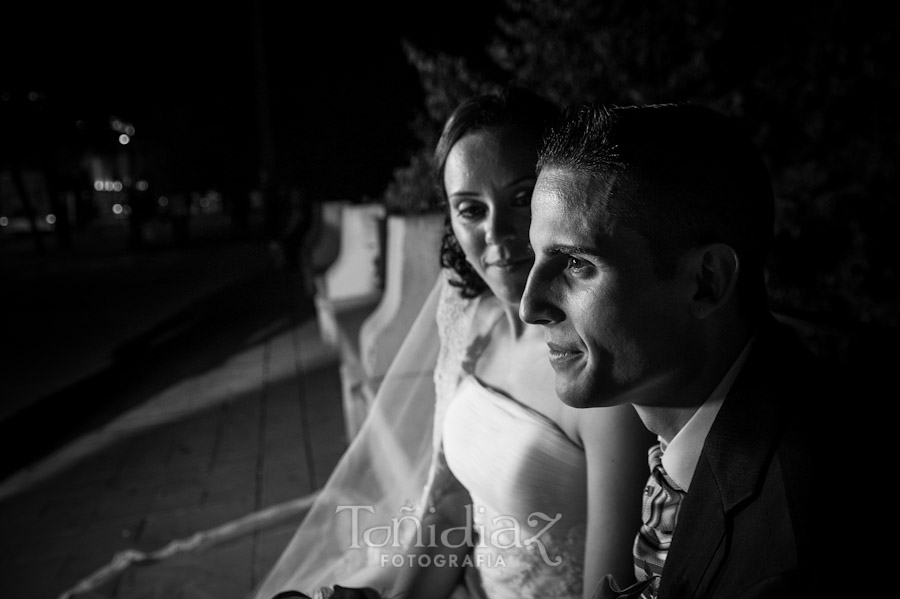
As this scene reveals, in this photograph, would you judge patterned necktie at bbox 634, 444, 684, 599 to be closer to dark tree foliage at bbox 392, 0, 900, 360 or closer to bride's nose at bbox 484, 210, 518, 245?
bride's nose at bbox 484, 210, 518, 245

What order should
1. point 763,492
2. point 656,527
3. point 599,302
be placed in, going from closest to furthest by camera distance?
point 763,492 < point 599,302 < point 656,527

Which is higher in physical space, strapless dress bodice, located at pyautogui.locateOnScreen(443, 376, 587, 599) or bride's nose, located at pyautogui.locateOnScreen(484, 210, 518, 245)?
bride's nose, located at pyautogui.locateOnScreen(484, 210, 518, 245)

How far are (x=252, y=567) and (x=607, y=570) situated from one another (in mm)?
2584

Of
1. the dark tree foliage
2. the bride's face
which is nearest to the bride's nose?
the bride's face

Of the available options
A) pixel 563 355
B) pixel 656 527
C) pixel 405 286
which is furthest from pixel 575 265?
pixel 405 286

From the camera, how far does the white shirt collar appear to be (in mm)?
1166

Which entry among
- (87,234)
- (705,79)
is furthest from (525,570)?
(87,234)

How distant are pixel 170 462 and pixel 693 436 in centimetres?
480

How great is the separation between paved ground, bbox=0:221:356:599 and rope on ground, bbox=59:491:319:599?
1 cm

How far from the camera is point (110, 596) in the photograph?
3.39m

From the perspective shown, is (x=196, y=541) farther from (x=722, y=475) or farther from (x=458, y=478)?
(x=722, y=475)

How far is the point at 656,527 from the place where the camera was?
131 cm

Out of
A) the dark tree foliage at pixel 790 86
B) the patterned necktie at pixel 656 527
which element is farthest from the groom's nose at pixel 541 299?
the dark tree foliage at pixel 790 86

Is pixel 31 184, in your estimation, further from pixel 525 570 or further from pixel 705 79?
pixel 525 570
